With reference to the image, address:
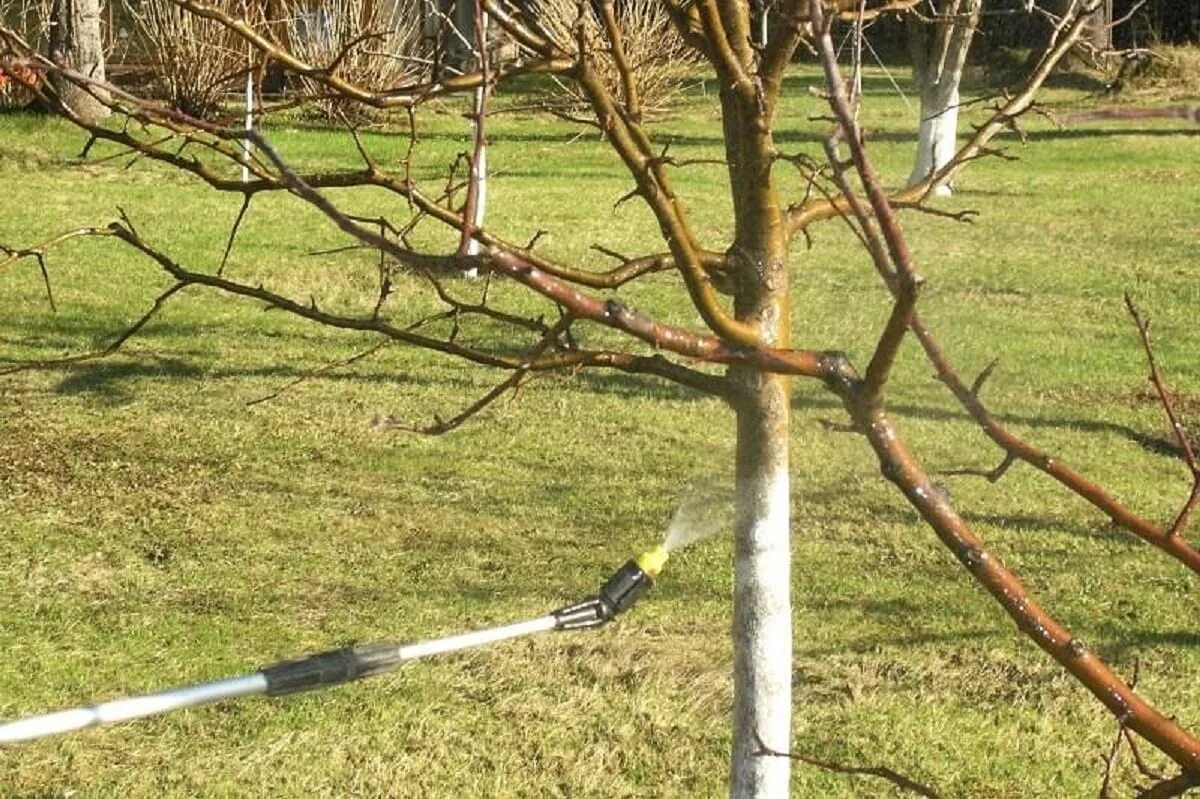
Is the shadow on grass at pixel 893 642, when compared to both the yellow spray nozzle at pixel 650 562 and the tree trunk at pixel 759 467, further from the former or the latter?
the tree trunk at pixel 759 467

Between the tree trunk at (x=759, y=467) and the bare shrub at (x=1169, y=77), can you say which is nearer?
the tree trunk at (x=759, y=467)

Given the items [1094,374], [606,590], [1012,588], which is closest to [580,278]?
[606,590]

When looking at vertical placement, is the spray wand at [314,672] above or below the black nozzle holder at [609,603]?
above

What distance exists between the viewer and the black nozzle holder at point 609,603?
2883 millimetres

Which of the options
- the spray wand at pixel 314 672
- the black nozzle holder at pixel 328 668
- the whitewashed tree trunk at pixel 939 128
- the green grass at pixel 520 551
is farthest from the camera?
the whitewashed tree trunk at pixel 939 128

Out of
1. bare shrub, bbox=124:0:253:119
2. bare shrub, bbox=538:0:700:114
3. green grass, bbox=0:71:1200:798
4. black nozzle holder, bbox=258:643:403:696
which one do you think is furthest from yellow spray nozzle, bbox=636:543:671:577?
bare shrub, bbox=124:0:253:119

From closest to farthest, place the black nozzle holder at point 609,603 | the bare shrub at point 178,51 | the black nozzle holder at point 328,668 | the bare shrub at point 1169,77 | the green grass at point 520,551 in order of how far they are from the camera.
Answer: the black nozzle holder at point 328,668 → the black nozzle holder at point 609,603 → the green grass at point 520,551 → the bare shrub at point 178,51 → the bare shrub at point 1169,77

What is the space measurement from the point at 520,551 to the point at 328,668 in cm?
346

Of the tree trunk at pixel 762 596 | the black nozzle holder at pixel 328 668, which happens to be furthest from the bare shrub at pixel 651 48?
the black nozzle holder at pixel 328 668

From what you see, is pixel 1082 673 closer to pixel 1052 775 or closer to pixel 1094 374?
pixel 1052 775

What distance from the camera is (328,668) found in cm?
255

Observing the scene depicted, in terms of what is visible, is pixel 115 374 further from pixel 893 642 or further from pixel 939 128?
pixel 939 128

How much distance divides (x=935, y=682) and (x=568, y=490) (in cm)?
218

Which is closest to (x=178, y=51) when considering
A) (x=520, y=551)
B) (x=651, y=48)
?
(x=651, y=48)
